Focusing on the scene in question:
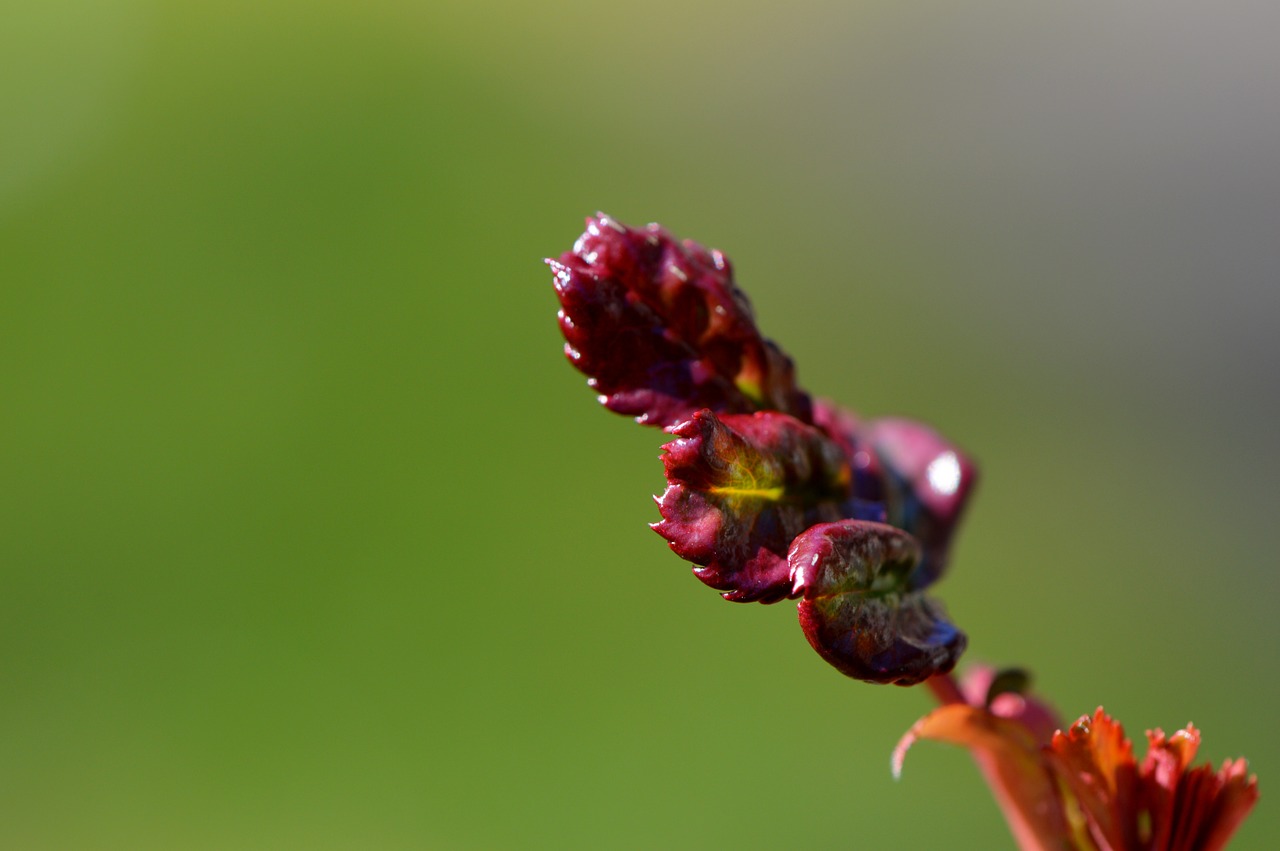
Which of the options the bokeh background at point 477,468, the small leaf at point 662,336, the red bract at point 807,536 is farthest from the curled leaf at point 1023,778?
the bokeh background at point 477,468

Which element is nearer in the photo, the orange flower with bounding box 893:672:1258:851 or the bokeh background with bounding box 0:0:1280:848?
the orange flower with bounding box 893:672:1258:851

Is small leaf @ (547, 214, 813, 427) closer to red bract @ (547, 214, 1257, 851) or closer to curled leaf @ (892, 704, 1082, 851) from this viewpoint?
red bract @ (547, 214, 1257, 851)

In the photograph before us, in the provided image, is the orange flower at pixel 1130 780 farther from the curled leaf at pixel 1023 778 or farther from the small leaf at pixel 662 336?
the small leaf at pixel 662 336

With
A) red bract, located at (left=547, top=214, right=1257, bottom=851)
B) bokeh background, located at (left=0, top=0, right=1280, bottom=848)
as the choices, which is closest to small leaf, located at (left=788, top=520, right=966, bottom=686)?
red bract, located at (left=547, top=214, right=1257, bottom=851)

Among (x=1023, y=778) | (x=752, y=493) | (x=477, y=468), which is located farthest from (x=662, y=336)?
(x=477, y=468)

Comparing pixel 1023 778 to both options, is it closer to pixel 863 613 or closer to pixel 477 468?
pixel 863 613

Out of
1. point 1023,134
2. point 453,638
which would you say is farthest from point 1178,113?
point 453,638

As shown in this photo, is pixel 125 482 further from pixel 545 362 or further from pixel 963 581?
pixel 963 581
